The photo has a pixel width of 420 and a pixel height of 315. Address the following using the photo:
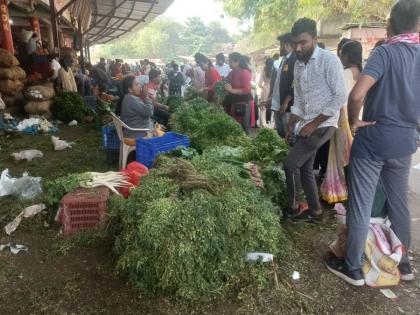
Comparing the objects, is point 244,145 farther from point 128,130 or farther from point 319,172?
point 128,130

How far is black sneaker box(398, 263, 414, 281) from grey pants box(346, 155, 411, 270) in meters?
0.29

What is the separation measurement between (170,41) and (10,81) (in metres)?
83.2

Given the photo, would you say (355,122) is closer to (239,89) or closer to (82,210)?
(82,210)

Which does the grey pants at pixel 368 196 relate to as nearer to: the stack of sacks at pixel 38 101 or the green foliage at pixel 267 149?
the green foliage at pixel 267 149

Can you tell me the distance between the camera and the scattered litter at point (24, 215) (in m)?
4.02

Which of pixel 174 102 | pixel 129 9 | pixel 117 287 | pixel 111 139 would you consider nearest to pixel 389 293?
pixel 117 287

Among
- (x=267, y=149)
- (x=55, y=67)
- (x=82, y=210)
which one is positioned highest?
(x=55, y=67)

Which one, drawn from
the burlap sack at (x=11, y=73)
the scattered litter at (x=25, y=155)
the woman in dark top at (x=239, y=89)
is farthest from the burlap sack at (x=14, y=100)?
the woman in dark top at (x=239, y=89)

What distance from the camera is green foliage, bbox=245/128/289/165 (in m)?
4.61

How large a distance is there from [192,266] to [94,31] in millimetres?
31576

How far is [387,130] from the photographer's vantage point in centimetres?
279

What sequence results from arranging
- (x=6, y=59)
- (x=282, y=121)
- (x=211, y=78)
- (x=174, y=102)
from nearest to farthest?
(x=282, y=121), (x=174, y=102), (x=211, y=78), (x=6, y=59)

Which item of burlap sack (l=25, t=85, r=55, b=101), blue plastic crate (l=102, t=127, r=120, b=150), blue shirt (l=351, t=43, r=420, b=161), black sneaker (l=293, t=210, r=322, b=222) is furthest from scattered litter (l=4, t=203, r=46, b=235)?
burlap sack (l=25, t=85, r=55, b=101)

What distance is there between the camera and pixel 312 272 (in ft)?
10.7
